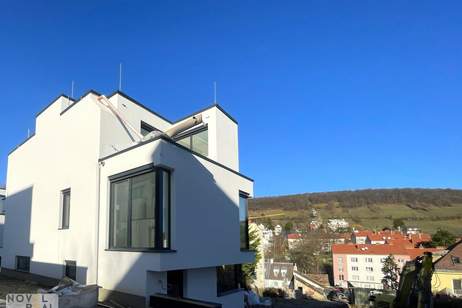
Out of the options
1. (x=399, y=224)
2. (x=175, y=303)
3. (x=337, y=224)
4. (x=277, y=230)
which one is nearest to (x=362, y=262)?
(x=277, y=230)

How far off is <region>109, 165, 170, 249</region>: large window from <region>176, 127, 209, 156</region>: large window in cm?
488

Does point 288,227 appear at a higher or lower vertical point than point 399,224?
lower

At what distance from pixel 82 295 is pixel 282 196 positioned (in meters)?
124

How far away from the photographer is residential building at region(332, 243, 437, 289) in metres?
66.2

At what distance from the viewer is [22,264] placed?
1463cm

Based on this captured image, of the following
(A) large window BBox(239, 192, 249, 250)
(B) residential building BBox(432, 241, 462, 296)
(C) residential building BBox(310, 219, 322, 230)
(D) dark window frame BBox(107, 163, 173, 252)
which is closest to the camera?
(D) dark window frame BBox(107, 163, 173, 252)

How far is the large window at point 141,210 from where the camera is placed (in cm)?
925

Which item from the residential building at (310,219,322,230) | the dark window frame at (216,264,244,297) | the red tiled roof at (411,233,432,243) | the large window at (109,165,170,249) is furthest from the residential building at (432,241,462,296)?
the residential building at (310,219,322,230)

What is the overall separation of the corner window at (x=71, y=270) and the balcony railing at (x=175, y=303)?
156 inches

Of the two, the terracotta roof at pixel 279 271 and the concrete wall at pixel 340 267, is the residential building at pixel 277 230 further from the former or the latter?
the terracotta roof at pixel 279 271

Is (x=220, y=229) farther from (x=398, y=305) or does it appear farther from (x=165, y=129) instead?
(x=398, y=305)

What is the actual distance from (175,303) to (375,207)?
120774 millimetres

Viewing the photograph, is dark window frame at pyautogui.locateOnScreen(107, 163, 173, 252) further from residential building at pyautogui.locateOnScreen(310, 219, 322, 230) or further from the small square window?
residential building at pyautogui.locateOnScreen(310, 219, 322, 230)

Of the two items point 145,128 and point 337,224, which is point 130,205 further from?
point 337,224
